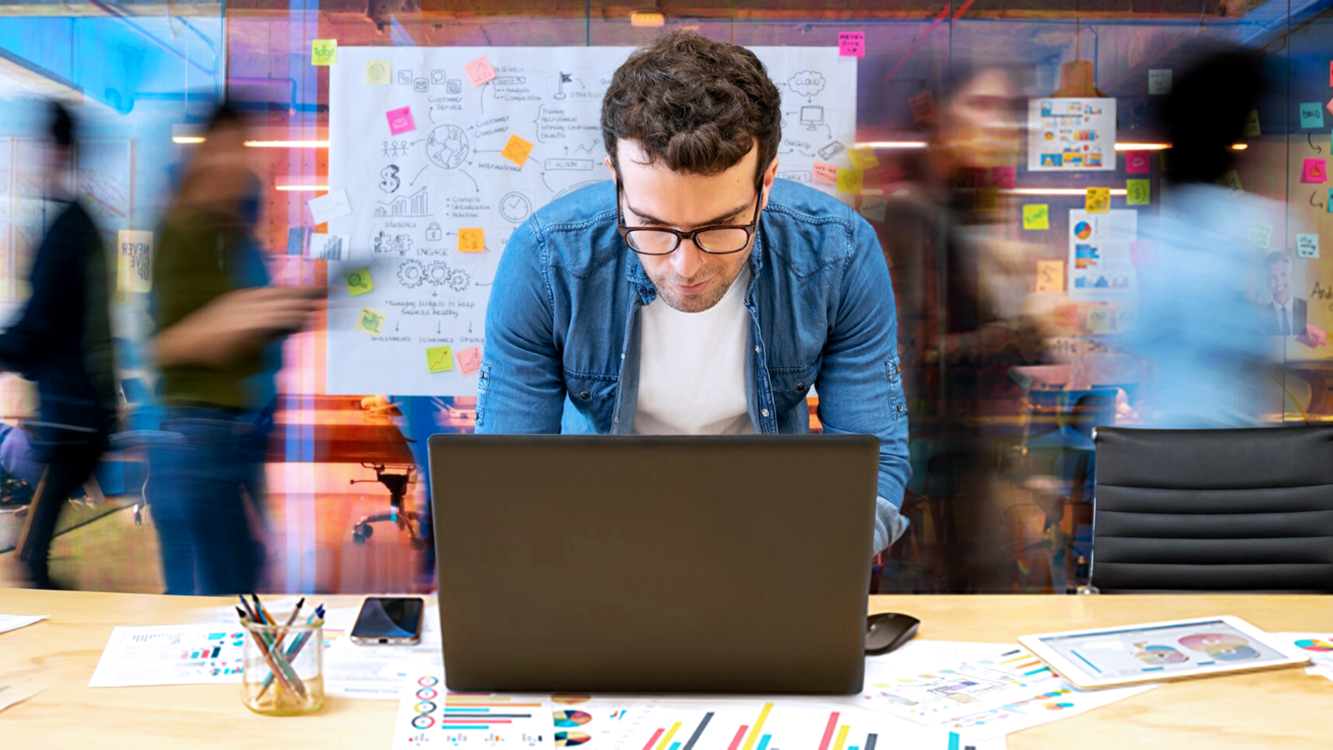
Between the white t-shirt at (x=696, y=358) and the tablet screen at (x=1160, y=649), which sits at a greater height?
the white t-shirt at (x=696, y=358)

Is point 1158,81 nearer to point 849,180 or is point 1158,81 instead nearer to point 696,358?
point 849,180

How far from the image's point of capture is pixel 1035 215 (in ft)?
11.0

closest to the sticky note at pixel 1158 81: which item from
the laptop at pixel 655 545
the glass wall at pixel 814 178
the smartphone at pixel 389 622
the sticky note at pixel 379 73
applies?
the glass wall at pixel 814 178

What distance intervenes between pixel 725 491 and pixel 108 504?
10.0 ft

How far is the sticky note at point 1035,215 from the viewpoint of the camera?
11.0 ft

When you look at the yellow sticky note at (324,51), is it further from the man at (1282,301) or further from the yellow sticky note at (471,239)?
the man at (1282,301)

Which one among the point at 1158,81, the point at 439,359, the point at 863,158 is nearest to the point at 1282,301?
the point at 1158,81

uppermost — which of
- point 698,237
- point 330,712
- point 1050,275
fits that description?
point 1050,275

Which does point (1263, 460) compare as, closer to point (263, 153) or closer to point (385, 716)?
point (385, 716)

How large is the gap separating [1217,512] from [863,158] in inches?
65.0

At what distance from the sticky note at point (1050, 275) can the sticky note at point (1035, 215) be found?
0.12 meters

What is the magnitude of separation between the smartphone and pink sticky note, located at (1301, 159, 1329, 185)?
10.7ft

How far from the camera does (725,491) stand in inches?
41.6

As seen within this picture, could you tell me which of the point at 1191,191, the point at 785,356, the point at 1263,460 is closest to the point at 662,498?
the point at 785,356
